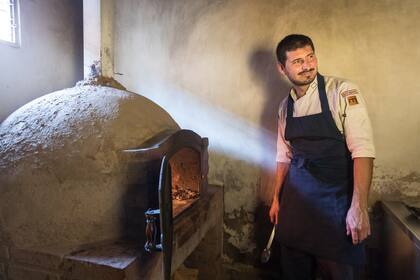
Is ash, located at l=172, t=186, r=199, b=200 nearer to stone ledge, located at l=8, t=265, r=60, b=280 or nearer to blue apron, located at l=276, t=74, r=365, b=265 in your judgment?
blue apron, located at l=276, t=74, r=365, b=265

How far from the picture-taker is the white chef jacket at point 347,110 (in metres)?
1.67

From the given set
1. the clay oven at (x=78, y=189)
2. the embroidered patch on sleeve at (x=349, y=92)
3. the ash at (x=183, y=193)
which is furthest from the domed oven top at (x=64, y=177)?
the embroidered patch on sleeve at (x=349, y=92)

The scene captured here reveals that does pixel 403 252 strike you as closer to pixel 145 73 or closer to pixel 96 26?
pixel 145 73

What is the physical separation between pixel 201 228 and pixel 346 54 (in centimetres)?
186

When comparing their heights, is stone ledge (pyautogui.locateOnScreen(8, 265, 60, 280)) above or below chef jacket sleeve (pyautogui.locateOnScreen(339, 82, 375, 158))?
below

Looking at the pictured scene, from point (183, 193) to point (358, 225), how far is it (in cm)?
139

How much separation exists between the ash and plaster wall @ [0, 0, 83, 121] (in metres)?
1.74

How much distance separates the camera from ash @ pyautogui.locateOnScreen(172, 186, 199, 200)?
2.42 m

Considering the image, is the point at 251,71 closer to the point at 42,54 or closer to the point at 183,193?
the point at 183,193

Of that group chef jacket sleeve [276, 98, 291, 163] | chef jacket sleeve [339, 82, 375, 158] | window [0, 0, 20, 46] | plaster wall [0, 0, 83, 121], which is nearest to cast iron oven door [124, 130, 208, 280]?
chef jacket sleeve [276, 98, 291, 163]

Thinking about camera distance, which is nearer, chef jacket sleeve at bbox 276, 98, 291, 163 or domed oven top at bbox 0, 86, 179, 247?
domed oven top at bbox 0, 86, 179, 247

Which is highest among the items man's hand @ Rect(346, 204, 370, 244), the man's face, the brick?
the man's face

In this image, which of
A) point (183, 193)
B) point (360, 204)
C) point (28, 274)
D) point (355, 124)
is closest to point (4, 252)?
point (28, 274)

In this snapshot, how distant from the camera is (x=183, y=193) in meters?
2.51
